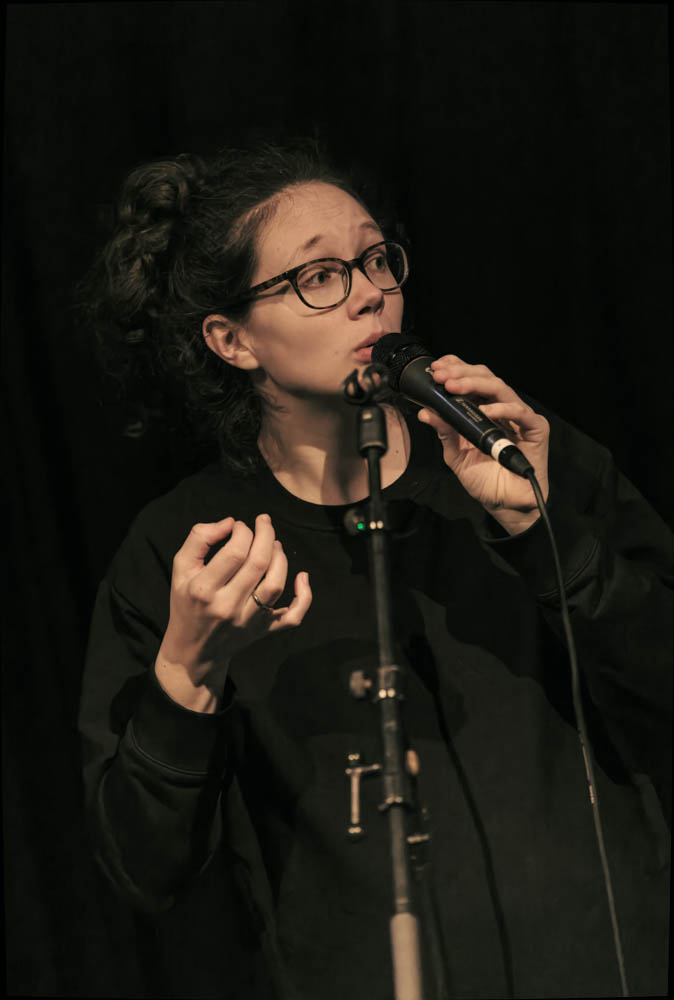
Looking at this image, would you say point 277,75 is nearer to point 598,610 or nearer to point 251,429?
point 251,429

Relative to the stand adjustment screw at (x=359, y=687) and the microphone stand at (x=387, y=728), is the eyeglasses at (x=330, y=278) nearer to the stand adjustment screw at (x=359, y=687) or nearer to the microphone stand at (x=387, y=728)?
the microphone stand at (x=387, y=728)

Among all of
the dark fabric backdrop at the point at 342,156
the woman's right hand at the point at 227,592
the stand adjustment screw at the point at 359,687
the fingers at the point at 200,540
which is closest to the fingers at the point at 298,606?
the woman's right hand at the point at 227,592

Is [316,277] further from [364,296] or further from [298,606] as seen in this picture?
[298,606]

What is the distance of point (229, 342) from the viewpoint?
5.79 ft

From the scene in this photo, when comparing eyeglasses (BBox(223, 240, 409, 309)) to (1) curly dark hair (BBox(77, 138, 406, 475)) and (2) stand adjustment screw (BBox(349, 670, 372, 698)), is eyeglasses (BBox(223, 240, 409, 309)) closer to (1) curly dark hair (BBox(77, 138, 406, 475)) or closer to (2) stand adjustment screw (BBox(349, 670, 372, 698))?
(1) curly dark hair (BBox(77, 138, 406, 475))

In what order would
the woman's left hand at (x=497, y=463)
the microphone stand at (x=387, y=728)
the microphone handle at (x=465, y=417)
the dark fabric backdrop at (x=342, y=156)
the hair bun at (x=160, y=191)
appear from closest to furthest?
the microphone stand at (x=387, y=728)
the microphone handle at (x=465, y=417)
the woman's left hand at (x=497, y=463)
the hair bun at (x=160, y=191)
the dark fabric backdrop at (x=342, y=156)

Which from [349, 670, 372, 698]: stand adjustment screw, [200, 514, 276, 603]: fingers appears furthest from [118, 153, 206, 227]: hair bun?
[349, 670, 372, 698]: stand adjustment screw

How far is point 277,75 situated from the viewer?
6.53ft

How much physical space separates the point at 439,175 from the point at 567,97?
28 cm

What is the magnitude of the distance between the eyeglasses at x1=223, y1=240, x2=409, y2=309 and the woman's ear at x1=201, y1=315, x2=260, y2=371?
0.36ft

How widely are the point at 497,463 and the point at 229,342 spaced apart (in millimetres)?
562

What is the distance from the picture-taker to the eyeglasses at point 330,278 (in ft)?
5.20

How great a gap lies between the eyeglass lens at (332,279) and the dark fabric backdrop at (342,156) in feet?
1.34

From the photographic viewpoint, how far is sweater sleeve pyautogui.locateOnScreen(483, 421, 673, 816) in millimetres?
1440
